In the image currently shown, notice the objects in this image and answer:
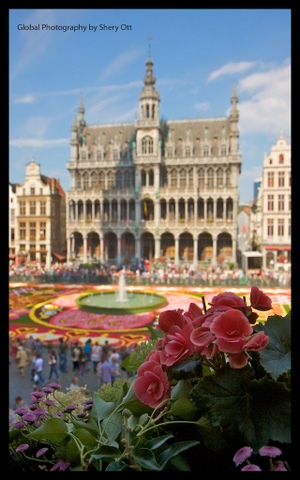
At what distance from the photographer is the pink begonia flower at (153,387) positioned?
52.3 inches

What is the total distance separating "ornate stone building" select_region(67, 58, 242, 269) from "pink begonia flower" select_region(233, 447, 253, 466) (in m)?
37.7

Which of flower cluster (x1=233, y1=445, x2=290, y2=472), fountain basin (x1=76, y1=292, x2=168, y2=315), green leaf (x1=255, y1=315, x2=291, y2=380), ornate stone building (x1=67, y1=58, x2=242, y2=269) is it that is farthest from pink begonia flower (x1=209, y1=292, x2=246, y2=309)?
ornate stone building (x1=67, y1=58, x2=242, y2=269)

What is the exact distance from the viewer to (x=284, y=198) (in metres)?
35.7

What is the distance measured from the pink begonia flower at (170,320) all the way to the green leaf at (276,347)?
273mm

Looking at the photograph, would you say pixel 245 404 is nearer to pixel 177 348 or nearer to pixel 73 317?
pixel 177 348

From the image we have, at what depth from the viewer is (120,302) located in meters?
20.6

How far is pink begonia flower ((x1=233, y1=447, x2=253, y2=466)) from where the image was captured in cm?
108

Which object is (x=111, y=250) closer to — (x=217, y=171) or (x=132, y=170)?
(x=132, y=170)

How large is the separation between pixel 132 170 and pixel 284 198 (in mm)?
15557

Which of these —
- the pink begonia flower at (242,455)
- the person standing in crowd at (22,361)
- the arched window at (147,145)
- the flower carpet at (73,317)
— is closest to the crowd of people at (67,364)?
the person standing in crowd at (22,361)

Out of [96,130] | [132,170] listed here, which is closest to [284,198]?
[132,170]

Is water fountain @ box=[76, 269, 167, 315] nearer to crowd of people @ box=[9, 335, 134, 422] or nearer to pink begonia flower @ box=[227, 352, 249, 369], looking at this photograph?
crowd of people @ box=[9, 335, 134, 422]

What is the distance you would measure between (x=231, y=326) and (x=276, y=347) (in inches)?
7.6

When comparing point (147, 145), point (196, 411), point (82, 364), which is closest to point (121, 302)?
point (82, 364)
